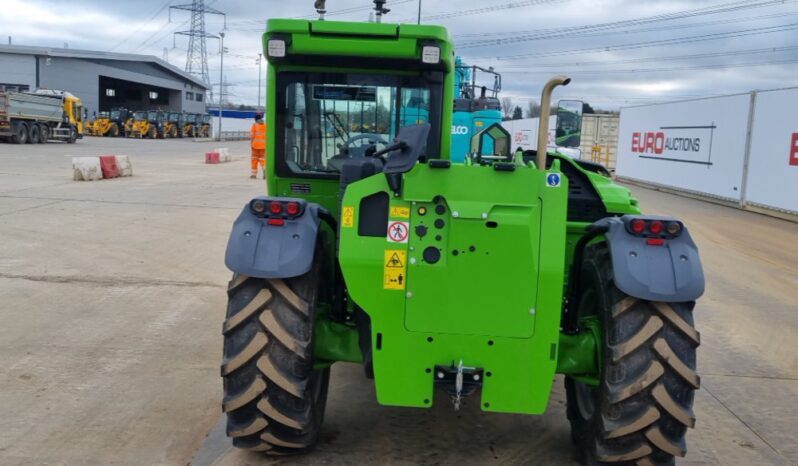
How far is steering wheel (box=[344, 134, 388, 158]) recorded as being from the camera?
17.3 ft

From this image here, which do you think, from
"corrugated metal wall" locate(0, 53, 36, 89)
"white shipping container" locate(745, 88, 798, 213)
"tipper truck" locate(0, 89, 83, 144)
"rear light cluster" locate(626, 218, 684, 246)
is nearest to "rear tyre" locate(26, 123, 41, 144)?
"tipper truck" locate(0, 89, 83, 144)

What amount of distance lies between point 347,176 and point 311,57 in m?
0.96

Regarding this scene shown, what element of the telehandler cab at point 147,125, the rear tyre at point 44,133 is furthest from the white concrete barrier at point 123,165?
the telehandler cab at point 147,125

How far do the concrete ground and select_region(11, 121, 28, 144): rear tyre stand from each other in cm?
2830

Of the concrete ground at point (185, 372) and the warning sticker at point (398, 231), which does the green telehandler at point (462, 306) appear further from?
the concrete ground at point (185, 372)

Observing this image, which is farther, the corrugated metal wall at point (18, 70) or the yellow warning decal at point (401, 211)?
the corrugated metal wall at point (18, 70)

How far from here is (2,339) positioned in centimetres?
622

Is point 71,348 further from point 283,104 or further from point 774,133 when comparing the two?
point 774,133

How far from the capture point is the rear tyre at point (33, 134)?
38.6m

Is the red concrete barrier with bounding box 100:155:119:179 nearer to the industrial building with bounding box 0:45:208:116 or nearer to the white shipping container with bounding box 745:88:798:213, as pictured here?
the white shipping container with bounding box 745:88:798:213

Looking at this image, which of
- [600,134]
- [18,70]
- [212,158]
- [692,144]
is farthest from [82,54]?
[692,144]

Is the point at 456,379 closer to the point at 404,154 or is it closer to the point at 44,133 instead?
the point at 404,154

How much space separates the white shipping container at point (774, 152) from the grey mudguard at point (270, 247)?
15469 mm

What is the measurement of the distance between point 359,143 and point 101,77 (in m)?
69.0
